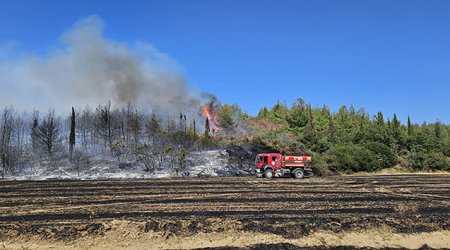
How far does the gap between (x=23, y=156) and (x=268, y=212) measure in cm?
3578

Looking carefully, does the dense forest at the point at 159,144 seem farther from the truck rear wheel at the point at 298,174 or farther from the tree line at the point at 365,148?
the truck rear wheel at the point at 298,174

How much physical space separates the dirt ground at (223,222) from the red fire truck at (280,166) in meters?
14.2

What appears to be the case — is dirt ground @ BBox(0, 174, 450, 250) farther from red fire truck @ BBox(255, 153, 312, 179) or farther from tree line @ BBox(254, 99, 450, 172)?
tree line @ BBox(254, 99, 450, 172)

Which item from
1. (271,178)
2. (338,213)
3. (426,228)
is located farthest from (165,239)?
(271,178)

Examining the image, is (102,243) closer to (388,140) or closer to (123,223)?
(123,223)

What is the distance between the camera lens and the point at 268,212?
1449 centimetres

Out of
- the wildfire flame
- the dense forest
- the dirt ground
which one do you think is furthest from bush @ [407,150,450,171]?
the dirt ground

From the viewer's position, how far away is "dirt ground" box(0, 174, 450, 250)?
11.1 meters

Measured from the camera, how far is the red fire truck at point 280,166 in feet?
108

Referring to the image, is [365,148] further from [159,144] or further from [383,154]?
[159,144]

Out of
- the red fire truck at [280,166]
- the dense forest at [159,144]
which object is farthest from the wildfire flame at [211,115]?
the red fire truck at [280,166]

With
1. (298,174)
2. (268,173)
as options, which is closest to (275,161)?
(268,173)

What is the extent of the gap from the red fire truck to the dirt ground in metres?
14.2

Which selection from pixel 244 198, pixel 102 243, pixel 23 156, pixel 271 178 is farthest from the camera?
pixel 23 156
